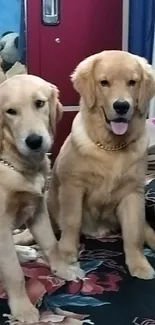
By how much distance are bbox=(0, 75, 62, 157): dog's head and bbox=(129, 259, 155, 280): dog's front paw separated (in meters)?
0.41

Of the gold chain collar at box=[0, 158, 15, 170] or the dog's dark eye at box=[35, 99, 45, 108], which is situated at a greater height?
the dog's dark eye at box=[35, 99, 45, 108]

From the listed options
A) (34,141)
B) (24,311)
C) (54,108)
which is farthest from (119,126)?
(24,311)

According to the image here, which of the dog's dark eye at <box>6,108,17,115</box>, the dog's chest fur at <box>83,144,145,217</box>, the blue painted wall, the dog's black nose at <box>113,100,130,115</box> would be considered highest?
the blue painted wall

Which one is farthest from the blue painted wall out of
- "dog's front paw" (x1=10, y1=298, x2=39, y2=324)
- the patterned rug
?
"dog's front paw" (x1=10, y1=298, x2=39, y2=324)

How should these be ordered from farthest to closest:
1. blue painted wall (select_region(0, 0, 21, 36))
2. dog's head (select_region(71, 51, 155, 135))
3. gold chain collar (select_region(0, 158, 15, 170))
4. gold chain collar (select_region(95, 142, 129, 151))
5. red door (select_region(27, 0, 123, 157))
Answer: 1. blue painted wall (select_region(0, 0, 21, 36))
2. red door (select_region(27, 0, 123, 157))
3. gold chain collar (select_region(95, 142, 129, 151))
4. dog's head (select_region(71, 51, 155, 135))
5. gold chain collar (select_region(0, 158, 15, 170))

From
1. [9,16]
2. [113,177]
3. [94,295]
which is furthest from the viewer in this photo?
[9,16]

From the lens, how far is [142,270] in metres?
1.60

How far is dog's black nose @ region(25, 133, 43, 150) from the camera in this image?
55.1 inches

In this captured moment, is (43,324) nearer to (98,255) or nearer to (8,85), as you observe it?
(98,255)

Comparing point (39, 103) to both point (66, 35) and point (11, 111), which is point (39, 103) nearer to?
point (11, 111)

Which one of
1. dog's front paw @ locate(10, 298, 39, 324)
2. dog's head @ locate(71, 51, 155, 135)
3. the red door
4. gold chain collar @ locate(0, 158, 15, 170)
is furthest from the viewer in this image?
the red door

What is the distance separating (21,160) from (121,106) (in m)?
0.30

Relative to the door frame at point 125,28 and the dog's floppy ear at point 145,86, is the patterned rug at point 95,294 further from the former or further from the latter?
the door frame at point 125,28

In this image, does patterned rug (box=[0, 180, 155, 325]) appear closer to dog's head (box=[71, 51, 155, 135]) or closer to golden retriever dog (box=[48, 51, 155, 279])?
golden retriever dog (box=[48, 51, 155, 279])
